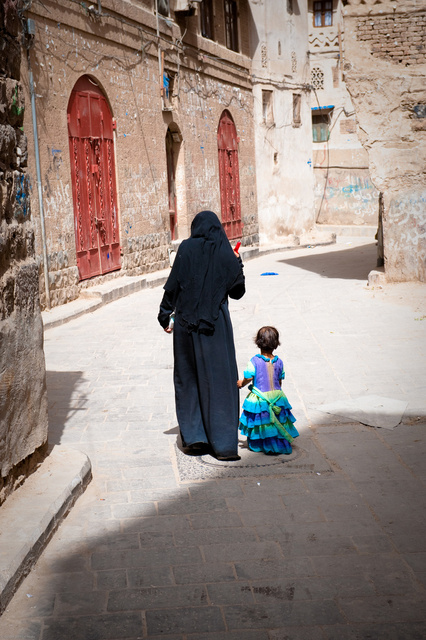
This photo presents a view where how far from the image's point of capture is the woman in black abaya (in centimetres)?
500

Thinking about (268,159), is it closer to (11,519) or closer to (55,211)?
(55,211)

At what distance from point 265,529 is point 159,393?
9.76ft

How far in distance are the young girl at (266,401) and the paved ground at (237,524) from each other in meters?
0.15

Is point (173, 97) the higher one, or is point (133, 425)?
point (173, 97)

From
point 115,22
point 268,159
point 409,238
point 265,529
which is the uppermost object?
point 115,22

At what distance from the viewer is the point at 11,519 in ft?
12.6

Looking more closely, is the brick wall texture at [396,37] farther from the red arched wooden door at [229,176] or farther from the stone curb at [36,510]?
the stone curb at [36,510]

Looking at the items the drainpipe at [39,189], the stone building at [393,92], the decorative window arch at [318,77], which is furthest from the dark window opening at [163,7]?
the decorative window arch at [318,77]

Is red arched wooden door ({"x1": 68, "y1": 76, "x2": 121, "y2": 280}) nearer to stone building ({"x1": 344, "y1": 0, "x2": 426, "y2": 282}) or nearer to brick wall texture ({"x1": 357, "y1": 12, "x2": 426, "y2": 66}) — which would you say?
stone building ({"x1": 344, "y1": 0, "x2": 426, "y2": 282})

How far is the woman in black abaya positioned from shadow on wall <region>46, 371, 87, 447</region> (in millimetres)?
1016

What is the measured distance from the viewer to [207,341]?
5.00 metres

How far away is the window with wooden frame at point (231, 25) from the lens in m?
20.1

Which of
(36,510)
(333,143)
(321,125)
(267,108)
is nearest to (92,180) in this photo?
(36,510)

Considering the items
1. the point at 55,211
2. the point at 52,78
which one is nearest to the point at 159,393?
the point at 55,211
